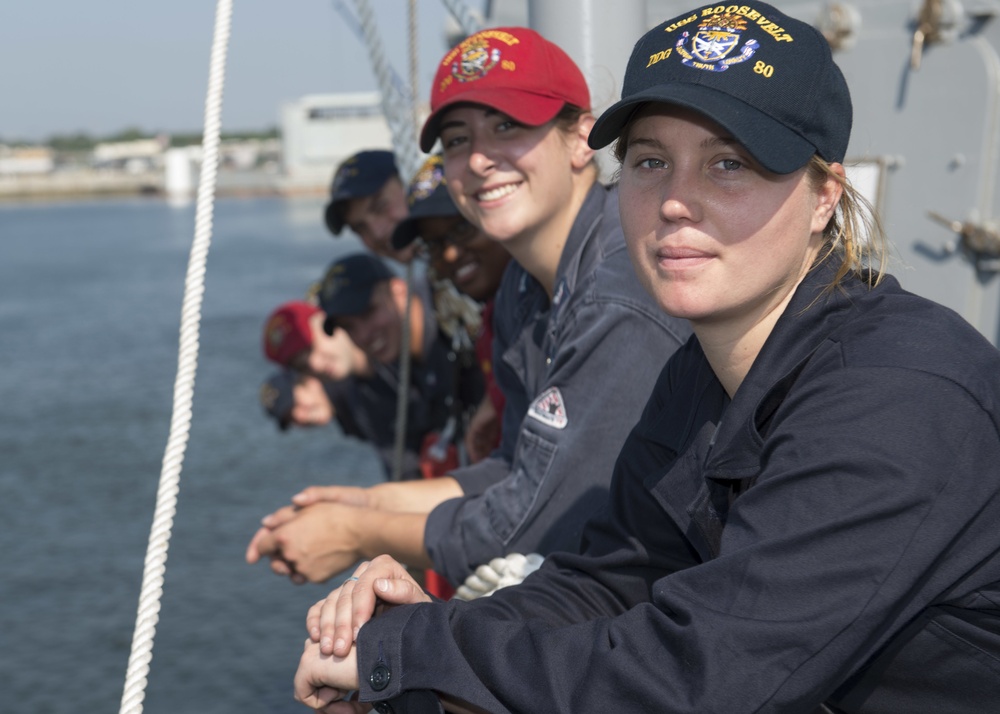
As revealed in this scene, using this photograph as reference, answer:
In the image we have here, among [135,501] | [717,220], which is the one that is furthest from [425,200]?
[135,501]

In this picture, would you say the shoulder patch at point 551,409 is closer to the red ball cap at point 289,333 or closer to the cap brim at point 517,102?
the cap brim at point 517,102

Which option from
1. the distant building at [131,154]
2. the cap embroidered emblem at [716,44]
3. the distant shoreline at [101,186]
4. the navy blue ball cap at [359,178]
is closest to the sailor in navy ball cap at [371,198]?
→ the navy blue ball cap at [359,178]

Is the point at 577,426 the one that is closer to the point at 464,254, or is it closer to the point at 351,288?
the point at 464,254

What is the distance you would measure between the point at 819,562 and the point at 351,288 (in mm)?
3154

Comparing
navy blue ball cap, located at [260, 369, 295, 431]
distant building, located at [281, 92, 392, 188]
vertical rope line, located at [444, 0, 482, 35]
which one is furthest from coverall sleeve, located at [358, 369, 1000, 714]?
distant building, located at [281, 92, 392, 188]

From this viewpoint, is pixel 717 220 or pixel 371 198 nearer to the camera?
pixel 717 220

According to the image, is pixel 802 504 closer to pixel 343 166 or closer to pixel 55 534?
pixel 343 166

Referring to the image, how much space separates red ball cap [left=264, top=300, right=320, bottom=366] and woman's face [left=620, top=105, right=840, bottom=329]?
3447mm

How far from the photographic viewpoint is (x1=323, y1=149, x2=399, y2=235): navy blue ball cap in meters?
4.22

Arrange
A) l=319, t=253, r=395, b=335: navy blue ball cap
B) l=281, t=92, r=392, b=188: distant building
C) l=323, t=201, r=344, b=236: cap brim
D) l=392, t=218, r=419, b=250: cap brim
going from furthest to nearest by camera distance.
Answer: l=281, t=92, r=392, b=188: distant building → l=323, t=201, r=344, b=236: cap brim → l=319, t=253, r=395, b=335: navy blue ball cap → l=392, t=218, r=419, b=250: cap brim

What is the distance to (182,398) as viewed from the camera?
1944 millimetres

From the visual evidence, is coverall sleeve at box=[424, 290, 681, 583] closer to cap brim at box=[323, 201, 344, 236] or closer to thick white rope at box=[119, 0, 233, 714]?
thick white rope at box=[119, 0, 233, 714]

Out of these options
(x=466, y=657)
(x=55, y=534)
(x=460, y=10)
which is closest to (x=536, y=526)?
(x=466, y=657)

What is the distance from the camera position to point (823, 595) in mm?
1208
